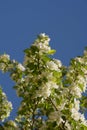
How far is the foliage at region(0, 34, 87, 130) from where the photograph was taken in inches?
323

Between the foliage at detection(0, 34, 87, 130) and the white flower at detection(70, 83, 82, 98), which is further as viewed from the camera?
the white flower at detection(70, 83, 82, 98)

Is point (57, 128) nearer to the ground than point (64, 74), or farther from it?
nearer to the ground

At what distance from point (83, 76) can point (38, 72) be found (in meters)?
1.13

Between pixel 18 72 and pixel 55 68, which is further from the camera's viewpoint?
pixel 18 72

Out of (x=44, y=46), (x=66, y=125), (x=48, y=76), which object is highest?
(x=44, y=46)

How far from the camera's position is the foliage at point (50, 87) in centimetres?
820

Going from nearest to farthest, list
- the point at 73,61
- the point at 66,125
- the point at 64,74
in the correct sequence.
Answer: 1. the point at 66,125
2. the point at 73,61
3. the point at 64,74

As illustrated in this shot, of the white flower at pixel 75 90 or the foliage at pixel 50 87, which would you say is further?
the white flower at pixel 75 90

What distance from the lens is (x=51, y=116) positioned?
8227mm

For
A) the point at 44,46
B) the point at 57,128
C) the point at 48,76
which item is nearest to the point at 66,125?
the point at 57,128

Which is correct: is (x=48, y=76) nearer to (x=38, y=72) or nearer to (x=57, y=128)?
(x=38, y=72)

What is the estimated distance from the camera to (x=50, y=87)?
8312mm

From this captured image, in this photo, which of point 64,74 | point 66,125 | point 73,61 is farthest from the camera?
point 64,74

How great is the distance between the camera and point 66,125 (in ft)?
26.6
